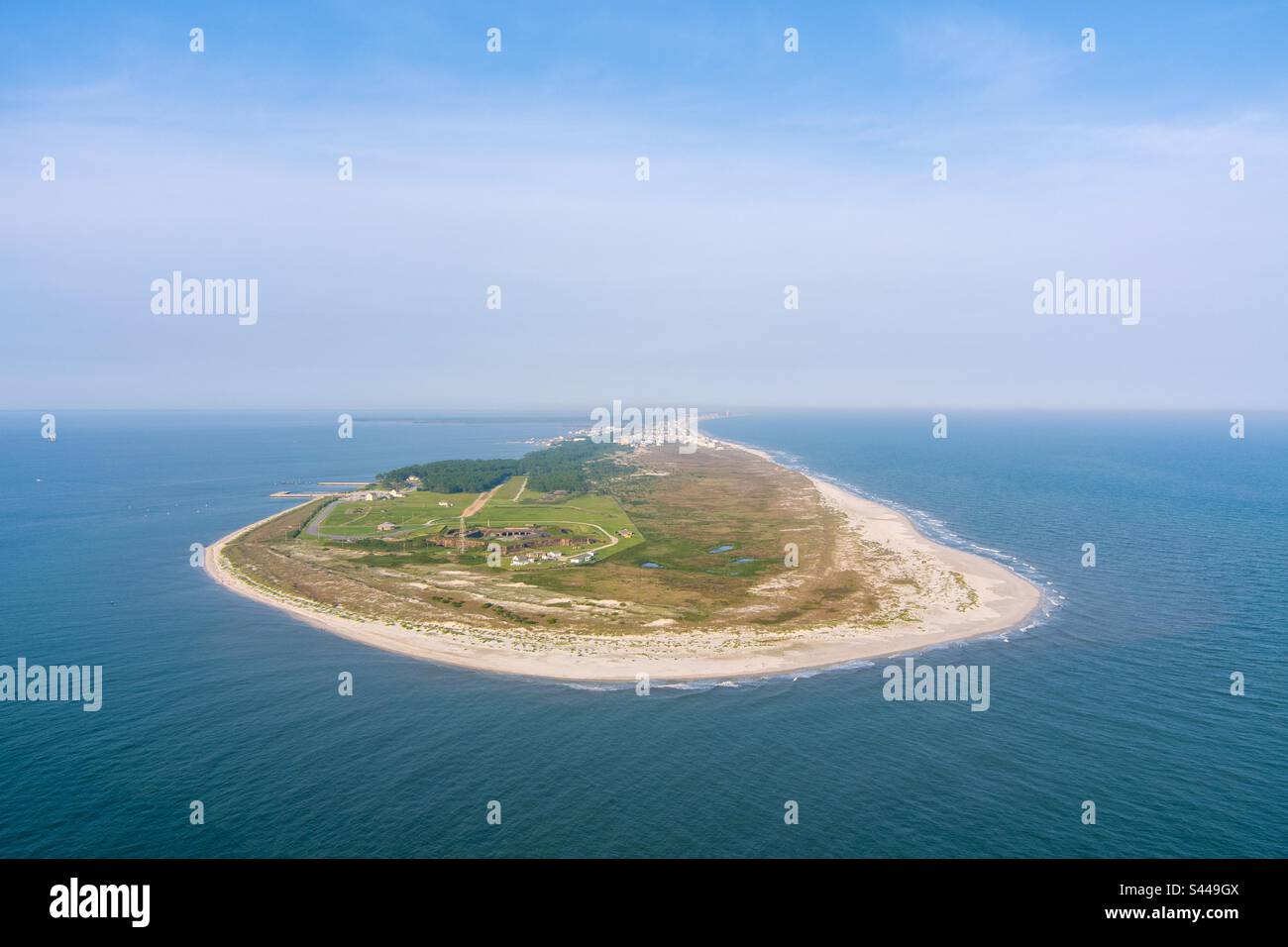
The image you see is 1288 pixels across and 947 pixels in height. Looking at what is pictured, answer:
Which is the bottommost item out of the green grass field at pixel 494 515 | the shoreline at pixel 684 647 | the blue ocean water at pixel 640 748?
the blue ocean water at pixel 640 748

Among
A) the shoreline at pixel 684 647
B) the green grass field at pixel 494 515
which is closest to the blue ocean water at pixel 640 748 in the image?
the shoreline at pixel 684 647

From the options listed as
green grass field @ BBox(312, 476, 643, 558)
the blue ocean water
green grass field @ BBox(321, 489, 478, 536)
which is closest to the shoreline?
the blue ocean water

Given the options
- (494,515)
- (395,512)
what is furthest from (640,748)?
(395,512)

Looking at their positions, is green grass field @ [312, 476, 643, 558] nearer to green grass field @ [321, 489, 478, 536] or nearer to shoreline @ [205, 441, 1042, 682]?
green grass field @ [321, 489, 478, 536]

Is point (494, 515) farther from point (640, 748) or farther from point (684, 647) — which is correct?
point (640, 748)

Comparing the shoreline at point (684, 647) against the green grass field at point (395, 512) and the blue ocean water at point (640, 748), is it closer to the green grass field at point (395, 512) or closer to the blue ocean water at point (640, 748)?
the blue ocean water at point (640, 748)

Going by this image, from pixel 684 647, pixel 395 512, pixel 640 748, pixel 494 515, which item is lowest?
pixel 640 748
